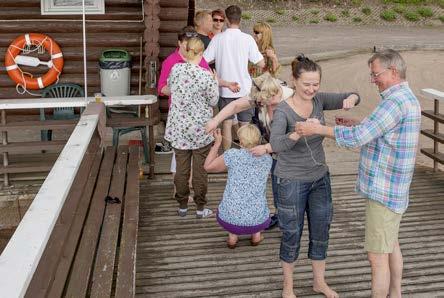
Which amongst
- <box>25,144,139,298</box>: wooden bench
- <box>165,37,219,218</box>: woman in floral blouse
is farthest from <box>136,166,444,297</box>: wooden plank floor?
<box>165,37,219,218</box>: woman in floral blouse

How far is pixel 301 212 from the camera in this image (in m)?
4.07

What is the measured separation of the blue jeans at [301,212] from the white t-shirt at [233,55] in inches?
103

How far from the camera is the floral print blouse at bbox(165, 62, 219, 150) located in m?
5.24

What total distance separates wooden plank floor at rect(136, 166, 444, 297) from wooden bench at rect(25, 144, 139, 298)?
0.35m

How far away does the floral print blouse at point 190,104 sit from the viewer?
5.24 metres

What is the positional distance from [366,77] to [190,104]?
12.8 metres

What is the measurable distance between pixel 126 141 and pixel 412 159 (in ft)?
18.3

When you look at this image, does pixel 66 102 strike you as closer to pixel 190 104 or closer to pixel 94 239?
pixel 190 104

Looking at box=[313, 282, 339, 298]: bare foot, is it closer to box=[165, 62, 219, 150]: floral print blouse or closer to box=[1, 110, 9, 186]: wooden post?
box=[165, 62, 219, 150]: floral print blouse

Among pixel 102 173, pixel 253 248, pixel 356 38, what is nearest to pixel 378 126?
pixel 253 248

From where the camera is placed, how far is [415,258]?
4.98 meters

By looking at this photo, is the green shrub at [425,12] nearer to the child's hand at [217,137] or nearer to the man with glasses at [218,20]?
the man with glasses at [218,20]

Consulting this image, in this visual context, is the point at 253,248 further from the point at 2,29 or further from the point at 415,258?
the point at 2,29

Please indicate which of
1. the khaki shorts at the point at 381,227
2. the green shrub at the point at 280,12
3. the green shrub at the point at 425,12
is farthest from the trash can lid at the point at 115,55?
the green shrub at the point at 425,12
